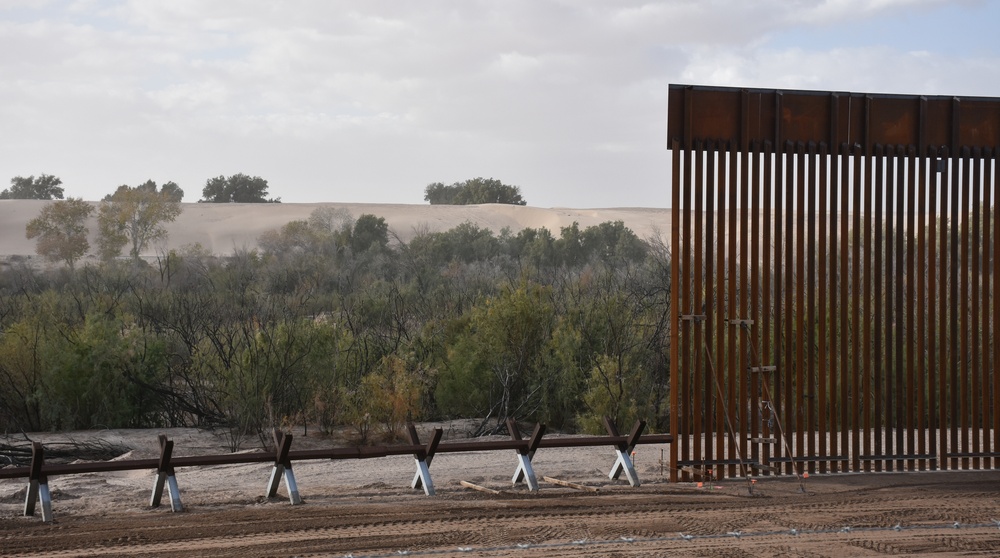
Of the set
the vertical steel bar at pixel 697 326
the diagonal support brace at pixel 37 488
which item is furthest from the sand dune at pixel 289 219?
the diagonal support brace at pixel 37 488

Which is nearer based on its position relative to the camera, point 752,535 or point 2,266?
point 752,535

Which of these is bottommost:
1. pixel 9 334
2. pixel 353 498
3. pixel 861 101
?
pixel 353 498

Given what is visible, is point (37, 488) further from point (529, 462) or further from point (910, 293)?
point (910, 293)

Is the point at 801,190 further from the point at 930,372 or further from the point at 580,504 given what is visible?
the point at 580,504

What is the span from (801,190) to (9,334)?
12.6m

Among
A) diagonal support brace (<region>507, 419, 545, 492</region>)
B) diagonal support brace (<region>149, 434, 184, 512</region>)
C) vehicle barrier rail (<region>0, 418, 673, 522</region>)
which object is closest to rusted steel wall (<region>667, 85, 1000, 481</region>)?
vehicle barrier rail (<region>0, 418, 673, 522</region>)

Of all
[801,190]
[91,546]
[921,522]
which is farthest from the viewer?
[801,190]

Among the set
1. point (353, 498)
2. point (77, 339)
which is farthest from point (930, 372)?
point (77, 339)

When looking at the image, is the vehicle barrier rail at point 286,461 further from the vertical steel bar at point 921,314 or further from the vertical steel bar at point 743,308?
the vertical steel bar at point 921,314

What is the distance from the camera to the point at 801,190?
10.9 metres

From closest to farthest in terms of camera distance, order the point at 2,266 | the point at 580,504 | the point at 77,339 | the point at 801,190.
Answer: the point at 580,504 → the point at 801,190 → the point at 77,339 → the point at 2,266

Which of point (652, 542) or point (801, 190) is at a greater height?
point (801, 190)

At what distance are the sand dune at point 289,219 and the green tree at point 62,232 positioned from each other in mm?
11916

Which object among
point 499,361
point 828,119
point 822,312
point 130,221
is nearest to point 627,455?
point 822,312
